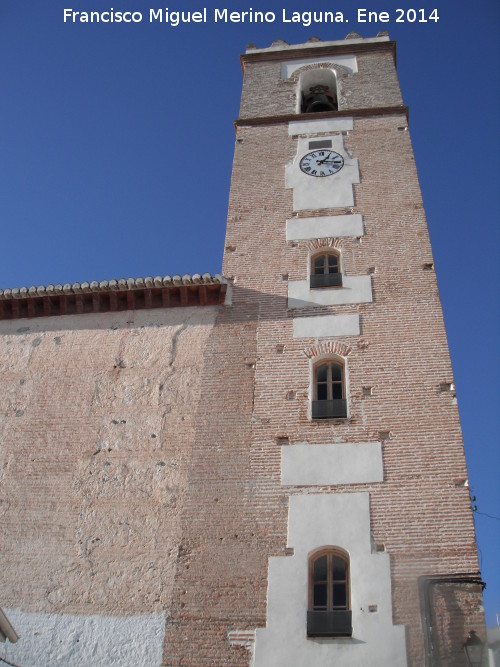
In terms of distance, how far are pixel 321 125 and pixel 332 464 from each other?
8.35 m

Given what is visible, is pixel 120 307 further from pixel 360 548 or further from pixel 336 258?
pixel 360 548

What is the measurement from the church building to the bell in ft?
11.0

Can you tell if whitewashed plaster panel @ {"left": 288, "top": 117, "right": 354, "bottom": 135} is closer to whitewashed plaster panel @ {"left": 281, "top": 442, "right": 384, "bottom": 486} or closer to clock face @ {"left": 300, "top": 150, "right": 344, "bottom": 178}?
clock face @ {"left": 300, "top": 150, "right": 344, "bottom": 178}

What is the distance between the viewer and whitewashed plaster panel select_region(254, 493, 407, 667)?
7816 mm

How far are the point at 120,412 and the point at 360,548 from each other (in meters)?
3.92

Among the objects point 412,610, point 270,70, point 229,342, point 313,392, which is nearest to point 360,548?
point 412,610

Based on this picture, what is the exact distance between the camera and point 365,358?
1048cm

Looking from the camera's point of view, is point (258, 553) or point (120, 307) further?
point (120, 307)

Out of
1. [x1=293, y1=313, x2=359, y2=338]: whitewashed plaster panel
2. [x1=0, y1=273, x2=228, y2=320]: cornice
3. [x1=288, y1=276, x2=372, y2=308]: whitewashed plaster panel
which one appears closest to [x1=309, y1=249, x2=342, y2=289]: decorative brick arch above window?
A: [x1=288, y1=276, x2=372, y2=308]: whitewashed plaster panel

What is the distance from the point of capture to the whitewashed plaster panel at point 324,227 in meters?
12.6

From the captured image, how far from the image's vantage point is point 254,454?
9.62 meters

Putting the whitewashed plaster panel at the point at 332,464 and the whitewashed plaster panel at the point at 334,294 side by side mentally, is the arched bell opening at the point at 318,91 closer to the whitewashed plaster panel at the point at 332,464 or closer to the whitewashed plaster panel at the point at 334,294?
the whitewashed plaster panel at the point at 334,294

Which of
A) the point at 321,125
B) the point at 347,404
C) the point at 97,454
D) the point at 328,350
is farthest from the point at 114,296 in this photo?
the point at 321,125

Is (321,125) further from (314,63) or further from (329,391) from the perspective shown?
(329,391)
